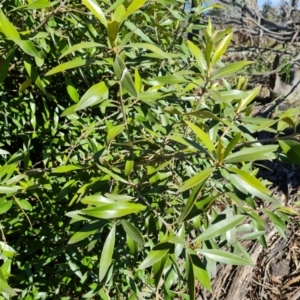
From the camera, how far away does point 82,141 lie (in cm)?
161

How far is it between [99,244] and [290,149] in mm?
1007

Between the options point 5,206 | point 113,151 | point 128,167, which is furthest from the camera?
point 113,151

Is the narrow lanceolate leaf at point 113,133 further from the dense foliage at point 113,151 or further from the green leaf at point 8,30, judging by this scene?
the green leaf at point 8,30

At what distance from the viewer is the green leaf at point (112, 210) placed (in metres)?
1.01

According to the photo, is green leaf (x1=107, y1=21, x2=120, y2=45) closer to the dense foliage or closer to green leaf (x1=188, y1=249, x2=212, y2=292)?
the dense foliage

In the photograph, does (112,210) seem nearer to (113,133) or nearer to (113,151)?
(113,133)

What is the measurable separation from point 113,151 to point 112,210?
1.94ft

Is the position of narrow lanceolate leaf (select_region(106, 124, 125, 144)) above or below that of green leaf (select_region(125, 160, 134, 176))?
above

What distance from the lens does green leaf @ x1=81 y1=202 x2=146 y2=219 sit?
101 cm

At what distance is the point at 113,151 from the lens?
1.60m

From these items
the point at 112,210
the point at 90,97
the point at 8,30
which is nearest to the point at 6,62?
the point at 8,30

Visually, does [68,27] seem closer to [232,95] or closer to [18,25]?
[18,25]

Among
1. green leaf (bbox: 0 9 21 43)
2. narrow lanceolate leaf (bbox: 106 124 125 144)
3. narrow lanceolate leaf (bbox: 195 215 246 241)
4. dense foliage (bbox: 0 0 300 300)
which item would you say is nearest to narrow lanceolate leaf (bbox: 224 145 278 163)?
dense foliage (bbox: 0 0 300 300)

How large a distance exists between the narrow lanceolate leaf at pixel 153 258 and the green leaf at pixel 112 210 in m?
0.11
